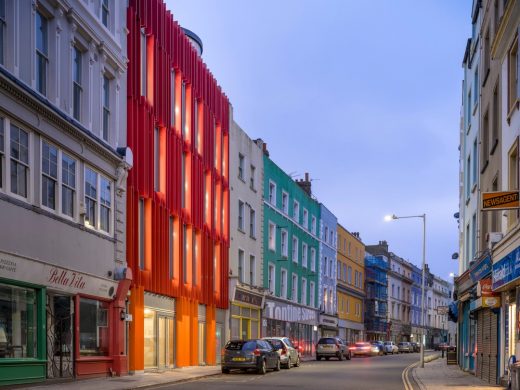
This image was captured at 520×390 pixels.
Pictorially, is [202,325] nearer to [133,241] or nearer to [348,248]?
[133,241]

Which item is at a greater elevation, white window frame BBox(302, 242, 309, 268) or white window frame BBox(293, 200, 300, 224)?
white window frame BBox(293, 200, 300, 224)

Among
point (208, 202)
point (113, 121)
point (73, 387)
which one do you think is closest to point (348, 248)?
point (208, 202)

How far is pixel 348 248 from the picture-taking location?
237ft

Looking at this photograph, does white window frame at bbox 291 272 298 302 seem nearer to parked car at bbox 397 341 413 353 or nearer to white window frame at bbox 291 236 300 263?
white window frame at bbox 291 236 300 263

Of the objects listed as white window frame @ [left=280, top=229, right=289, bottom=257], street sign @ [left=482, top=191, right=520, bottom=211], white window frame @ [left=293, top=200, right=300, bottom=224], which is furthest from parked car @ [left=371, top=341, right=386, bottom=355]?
street sign @ [left=482, top=191, right=520, bottom=211]

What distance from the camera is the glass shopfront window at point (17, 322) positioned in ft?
59.6

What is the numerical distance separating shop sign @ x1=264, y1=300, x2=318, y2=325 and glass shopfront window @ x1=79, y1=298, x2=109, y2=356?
72.2 feet

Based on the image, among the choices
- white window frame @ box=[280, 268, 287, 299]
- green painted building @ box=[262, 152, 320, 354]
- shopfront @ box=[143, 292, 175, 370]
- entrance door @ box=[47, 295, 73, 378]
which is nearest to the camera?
entrance door @ box=[47, 295, 73, 378]

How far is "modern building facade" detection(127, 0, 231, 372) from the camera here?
27281 mm

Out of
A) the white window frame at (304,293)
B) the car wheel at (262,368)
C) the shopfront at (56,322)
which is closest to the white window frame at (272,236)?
the white window frame at (304,293)

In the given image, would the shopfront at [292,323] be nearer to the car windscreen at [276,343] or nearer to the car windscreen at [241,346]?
the car windscreen at [276,343]

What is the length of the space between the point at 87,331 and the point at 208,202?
→ 14.4 meters

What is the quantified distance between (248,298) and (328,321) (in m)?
22.5

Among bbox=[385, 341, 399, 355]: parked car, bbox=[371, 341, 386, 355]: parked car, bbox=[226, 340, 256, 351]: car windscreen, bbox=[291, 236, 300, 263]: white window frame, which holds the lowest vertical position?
bbox=[385, 341, 399, 355]: parked car
